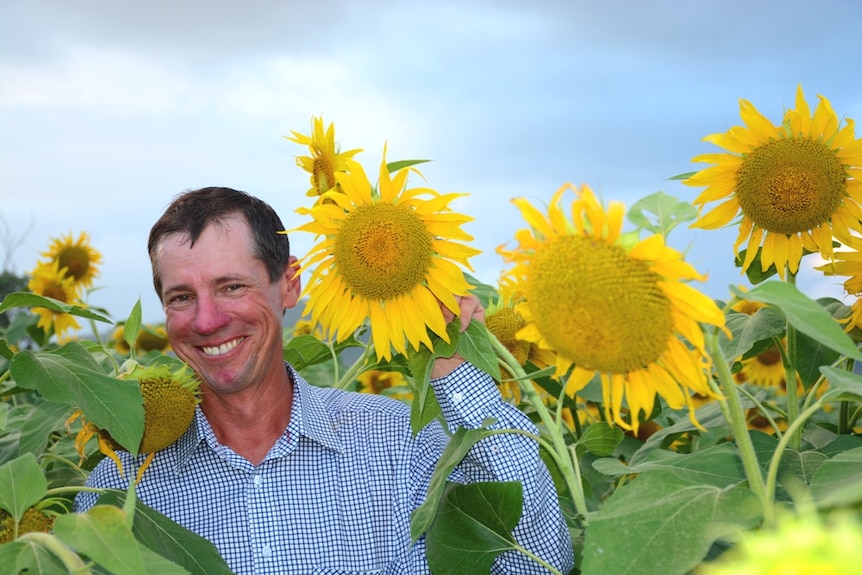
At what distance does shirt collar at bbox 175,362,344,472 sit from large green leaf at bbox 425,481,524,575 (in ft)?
2.36

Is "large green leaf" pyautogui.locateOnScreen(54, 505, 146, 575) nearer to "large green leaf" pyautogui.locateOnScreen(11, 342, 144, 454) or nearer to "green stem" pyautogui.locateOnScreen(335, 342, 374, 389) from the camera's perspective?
"large green leaf" pyautogui.locateOnScreen(11, 342, 144, 454)

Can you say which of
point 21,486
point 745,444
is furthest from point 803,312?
point 21,486

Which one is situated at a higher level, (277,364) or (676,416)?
(277,364)

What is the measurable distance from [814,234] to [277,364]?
1.43 meters

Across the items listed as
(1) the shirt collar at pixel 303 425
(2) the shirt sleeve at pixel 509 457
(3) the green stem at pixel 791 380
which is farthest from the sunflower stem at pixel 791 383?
(1) the shirt collar at pixel 303 425

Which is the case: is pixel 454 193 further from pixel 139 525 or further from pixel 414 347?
pixel 139 525

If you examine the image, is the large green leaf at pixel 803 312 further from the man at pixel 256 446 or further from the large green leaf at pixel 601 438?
the man at pixel 256 446

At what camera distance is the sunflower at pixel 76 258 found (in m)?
5.39

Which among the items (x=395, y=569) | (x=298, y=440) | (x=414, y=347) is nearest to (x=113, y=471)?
(x=298, y=440)

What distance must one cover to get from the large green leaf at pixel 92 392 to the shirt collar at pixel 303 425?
0.70 meters

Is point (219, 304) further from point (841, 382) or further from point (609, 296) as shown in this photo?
point (841, 382)

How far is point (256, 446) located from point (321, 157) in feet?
3.13

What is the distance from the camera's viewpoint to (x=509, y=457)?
216 cm

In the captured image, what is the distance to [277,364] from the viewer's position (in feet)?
9.01
